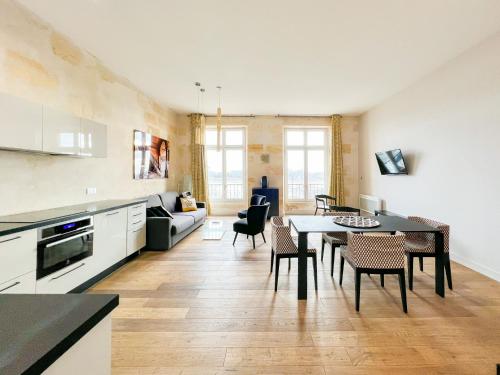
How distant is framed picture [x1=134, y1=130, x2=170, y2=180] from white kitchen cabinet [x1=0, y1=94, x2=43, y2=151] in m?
2.29

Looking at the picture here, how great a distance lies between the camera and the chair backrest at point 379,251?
2.24 m

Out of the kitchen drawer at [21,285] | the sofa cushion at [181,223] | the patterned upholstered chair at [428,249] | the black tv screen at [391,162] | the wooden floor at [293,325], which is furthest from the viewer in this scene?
the black tv screen at [391,162]

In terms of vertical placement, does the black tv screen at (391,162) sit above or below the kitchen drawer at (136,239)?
above

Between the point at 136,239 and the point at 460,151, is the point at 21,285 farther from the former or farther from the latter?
the point at 460,151

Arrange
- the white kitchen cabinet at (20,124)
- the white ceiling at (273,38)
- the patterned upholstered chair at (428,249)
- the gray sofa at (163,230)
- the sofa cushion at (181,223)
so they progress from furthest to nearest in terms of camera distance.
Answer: the sofa cushion at (181,223), the gray sofa at (163,230), the patterned upholstered chair at (428,249), the white ceiling at (273,38), the white kitchen cabinet at (20,124)

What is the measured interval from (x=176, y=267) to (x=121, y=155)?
7.55ft

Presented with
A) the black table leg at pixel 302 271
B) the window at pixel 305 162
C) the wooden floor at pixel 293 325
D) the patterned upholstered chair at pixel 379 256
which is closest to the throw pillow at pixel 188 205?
the wooden floor at pixel 293 325

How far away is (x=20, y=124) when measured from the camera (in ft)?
7.00

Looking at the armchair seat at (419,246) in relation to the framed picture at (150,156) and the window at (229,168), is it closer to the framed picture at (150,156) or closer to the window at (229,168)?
the framed picture at (150,156)

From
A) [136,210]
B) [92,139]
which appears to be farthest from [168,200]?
[92,139]

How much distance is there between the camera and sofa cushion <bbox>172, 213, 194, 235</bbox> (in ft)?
13.5

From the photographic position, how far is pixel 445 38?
3.03m

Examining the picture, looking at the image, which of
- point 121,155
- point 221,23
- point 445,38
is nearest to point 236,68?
point 221,23

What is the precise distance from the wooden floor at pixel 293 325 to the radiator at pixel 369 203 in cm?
266
